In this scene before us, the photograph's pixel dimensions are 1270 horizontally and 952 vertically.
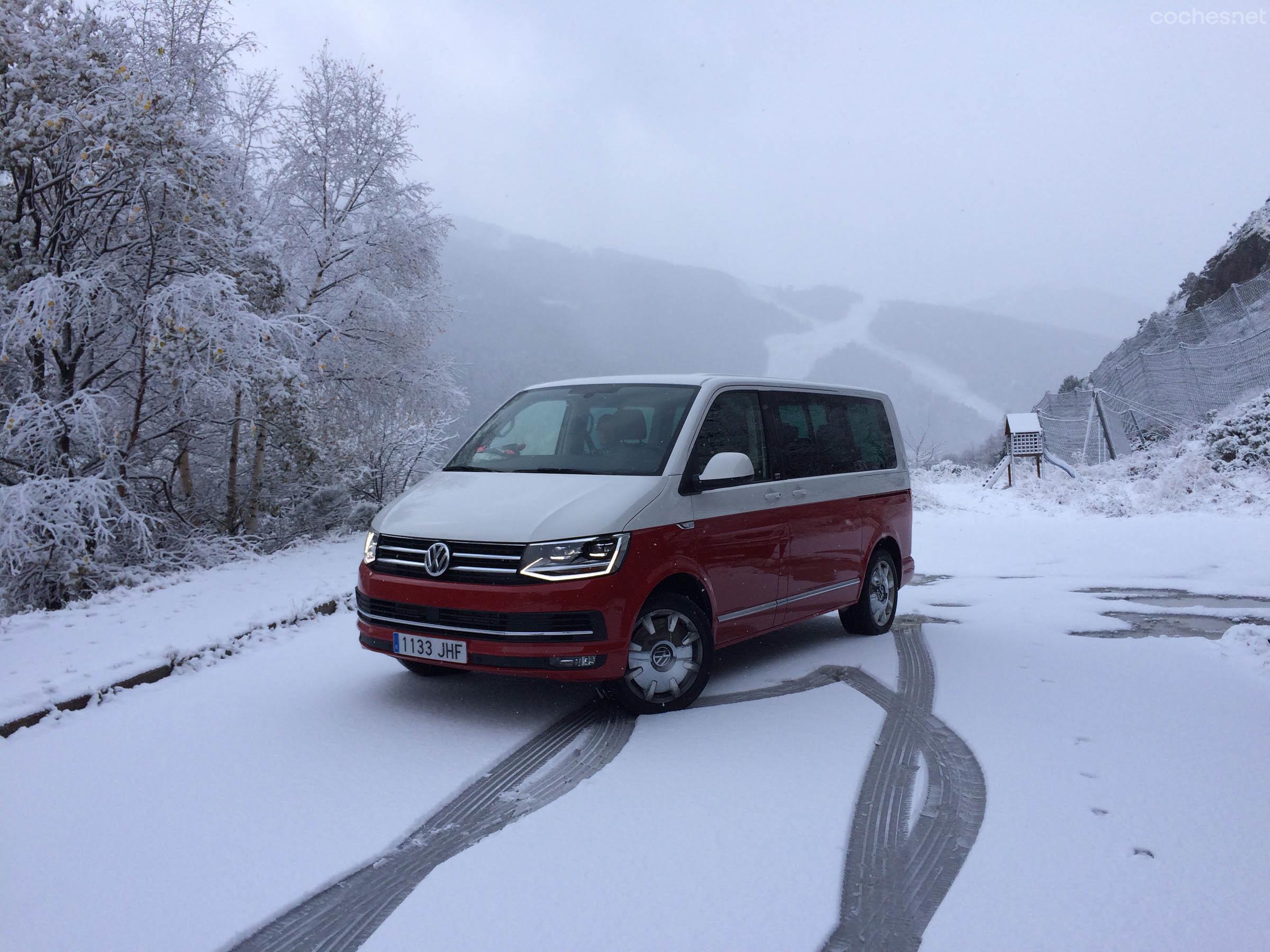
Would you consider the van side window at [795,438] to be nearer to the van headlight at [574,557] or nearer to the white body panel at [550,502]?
the white body panel at [550,502]

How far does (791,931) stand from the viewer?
2941 millimetres

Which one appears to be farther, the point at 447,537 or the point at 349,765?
the point at 447,537

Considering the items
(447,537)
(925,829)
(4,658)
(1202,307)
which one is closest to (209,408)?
(4,658)

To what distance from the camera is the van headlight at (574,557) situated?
4852 millimetres

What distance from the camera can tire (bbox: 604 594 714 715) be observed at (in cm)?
518

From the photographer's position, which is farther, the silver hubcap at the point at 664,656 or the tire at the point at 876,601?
the tire at the point at 876,601

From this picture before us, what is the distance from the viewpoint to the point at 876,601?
25.5 ft

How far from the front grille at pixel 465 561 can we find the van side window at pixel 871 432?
364 cm

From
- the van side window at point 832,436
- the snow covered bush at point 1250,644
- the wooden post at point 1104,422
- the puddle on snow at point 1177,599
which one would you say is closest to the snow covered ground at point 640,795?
the snow covered bush at point 1250,644

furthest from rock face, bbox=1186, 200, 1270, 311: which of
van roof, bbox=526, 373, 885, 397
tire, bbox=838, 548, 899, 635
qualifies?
van roof, bbox=526, 373, 885, 397

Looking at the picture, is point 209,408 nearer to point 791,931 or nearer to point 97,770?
point 97,770

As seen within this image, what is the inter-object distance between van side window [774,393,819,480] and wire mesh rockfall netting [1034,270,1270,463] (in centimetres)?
1806

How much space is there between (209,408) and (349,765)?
1026cm

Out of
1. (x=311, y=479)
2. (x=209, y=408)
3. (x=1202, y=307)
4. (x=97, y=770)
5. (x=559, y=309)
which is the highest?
(x=559, y=309)
